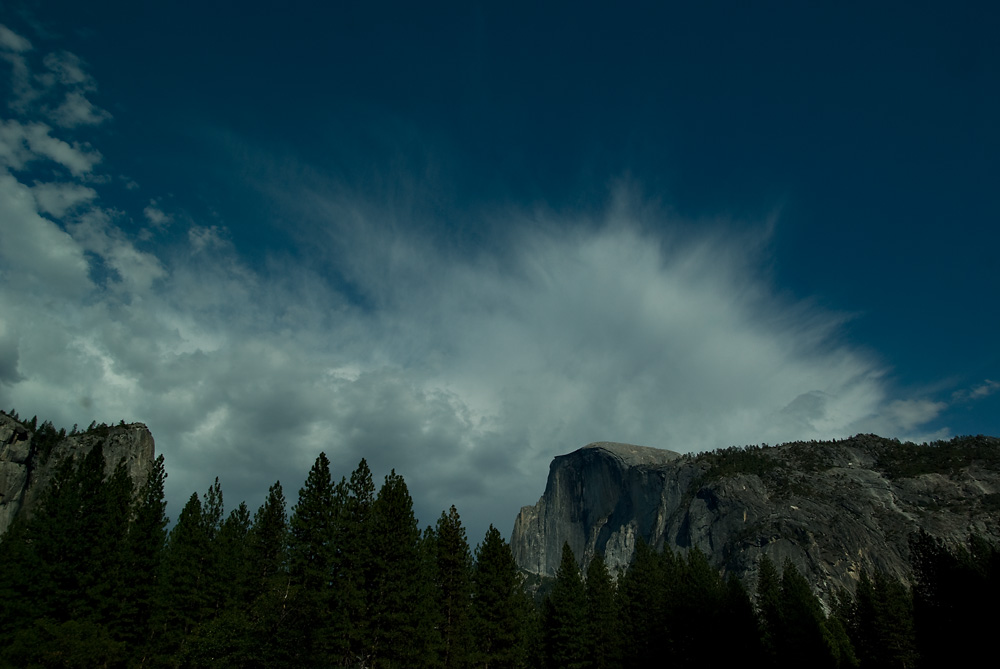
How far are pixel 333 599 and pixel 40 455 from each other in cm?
16238

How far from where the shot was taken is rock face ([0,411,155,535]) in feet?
456

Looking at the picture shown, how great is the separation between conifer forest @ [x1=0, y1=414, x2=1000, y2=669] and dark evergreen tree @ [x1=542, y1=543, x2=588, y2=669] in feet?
0.56

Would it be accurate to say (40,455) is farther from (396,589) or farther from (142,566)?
(396,589)

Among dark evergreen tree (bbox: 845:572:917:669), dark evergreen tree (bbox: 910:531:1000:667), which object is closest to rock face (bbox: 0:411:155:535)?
dark evergreen tree (bbox: 845:572:917:669)

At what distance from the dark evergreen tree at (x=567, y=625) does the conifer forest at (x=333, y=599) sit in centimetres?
17

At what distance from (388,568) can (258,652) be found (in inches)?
469

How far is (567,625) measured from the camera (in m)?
53.8

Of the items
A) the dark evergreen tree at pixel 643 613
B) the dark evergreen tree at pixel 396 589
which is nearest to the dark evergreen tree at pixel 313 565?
the dark evergreen tree at pixel 396 589

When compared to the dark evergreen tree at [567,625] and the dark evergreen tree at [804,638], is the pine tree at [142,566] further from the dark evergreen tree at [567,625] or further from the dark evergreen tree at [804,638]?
the dark evergreen tree at [804,638]

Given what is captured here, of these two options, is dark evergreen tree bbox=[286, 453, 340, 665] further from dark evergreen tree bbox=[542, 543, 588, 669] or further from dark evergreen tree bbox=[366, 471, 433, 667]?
dark evergreen tree bbox=[542, 543, 588, 669]

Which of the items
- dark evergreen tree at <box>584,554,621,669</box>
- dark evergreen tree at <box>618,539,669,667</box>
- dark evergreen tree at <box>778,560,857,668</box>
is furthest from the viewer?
dark evergreen tree at <box>778,560,857,668</box>

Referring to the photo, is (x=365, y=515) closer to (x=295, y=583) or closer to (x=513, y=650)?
(x=295, y=583)

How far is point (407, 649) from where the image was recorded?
38344 millimetres

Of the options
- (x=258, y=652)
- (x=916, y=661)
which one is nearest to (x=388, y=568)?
(x=258, y=652)
